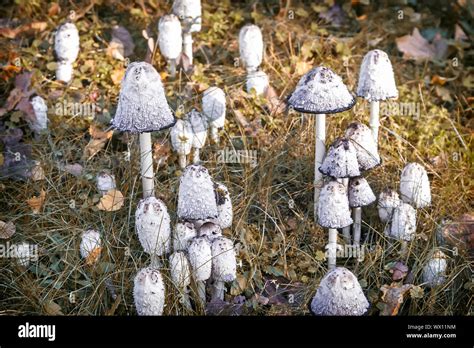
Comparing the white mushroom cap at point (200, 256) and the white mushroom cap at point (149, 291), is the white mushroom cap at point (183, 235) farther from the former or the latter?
the white mushroom cap at point (149, 291)

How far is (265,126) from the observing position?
15.3 ft

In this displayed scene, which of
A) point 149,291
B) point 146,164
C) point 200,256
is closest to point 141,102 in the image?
point 146,164

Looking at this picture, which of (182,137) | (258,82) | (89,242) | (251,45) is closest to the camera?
(89,242)

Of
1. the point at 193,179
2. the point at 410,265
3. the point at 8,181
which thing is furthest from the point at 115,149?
the point at 410,265

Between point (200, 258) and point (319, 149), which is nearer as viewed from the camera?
point (200, 258)

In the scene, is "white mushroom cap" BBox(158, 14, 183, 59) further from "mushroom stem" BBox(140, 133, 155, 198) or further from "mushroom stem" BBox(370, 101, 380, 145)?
"mushroom stem" BBox(370, 101, 380, 145)

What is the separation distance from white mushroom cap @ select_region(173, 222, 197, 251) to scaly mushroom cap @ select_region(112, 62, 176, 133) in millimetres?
478

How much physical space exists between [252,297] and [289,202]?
0.70 meters

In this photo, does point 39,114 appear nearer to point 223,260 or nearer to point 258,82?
point 258,82

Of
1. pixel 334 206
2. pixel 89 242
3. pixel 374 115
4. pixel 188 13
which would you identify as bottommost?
pixel 89 242

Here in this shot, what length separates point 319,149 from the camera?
3.87 meters

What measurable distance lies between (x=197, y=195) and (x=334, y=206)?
0.66 metres

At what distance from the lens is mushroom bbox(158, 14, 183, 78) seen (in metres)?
4.79

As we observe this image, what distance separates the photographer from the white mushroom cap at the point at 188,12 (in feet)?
16.2
